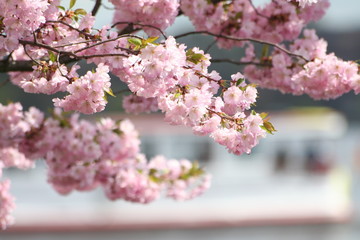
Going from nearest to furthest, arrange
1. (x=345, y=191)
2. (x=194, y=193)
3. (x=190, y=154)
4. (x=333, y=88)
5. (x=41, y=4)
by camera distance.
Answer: (x=41, y=4) < (x=333, y=88) < (x=194, y=193) < (x=190, y=154) < (x=345, y=191)

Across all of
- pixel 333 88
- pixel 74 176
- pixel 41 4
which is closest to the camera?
pixel 41 4

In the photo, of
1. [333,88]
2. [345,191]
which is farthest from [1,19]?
[345,191]

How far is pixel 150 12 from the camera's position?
5770 millimetres

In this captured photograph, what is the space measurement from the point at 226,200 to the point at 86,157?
67.7 ft

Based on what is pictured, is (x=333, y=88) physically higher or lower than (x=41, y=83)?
higher

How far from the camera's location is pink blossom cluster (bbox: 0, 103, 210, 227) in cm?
700

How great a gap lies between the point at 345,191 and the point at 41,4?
28151 mm

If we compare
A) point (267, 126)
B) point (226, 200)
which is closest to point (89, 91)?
point (267, 126)

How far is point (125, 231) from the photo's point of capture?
27.7m

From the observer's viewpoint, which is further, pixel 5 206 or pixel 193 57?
pixel 5 206

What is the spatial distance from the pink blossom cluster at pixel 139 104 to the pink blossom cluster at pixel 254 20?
0.74 metres

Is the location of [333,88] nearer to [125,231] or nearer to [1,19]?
[1,19]

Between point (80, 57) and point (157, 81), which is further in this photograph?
point (80, 57)

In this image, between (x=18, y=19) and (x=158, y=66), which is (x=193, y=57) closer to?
(x=158, y=66)
